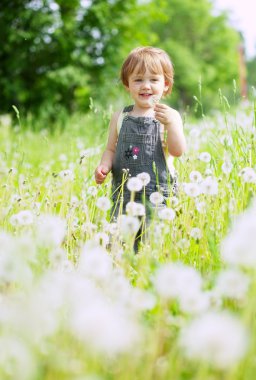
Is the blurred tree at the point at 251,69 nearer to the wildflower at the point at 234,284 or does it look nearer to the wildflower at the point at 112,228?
the wildflower at the point at 112,228

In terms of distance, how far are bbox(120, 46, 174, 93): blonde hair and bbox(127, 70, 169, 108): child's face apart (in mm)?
27

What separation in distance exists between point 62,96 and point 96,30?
1624 millimetres

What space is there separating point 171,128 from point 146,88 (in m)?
0.29

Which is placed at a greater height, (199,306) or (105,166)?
(105,166)

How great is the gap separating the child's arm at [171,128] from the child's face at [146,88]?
15 cm

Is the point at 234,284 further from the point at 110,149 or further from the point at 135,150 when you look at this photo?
the point at 110,149

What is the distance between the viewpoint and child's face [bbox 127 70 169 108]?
3270 mm

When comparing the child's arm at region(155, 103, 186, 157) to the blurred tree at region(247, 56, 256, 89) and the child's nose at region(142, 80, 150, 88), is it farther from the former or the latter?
the blurred tree at region(247, 56, 256, 89)

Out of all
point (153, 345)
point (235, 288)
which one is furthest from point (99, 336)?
point (235, 288)

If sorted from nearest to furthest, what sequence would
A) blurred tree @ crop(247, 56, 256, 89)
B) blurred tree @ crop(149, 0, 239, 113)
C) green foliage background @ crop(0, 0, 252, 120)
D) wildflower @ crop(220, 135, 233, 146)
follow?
1. wildflower @ crop(220, 135, 233, 146)
2. green foliage background @ crop(0, 0, 252, 120)
3. blurred tree @ crop(149, 0, 239, 113)
4. blurred tree @ crop(247, 56, 256, 89)

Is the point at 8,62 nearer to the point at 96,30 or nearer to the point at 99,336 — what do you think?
the point at 96,30

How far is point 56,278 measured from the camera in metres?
1.53

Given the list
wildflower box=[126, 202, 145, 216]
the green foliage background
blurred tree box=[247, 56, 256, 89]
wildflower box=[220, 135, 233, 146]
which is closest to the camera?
wildflower box=[126, 202, 145, 216]

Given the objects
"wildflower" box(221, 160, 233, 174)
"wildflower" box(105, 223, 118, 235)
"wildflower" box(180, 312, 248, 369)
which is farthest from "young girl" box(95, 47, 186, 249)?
"wildflower" box(180, 312, 248, 369)
